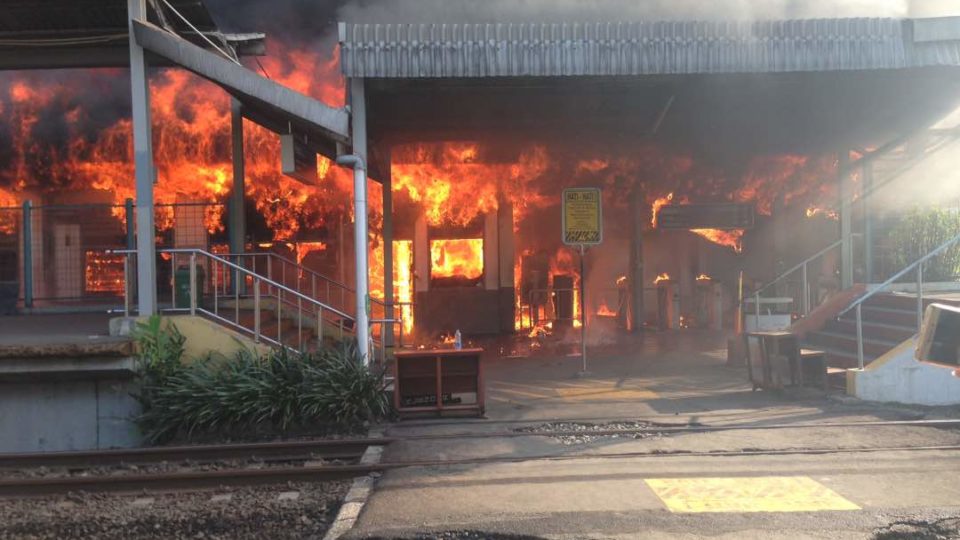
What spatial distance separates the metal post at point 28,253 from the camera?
1105 centimetres

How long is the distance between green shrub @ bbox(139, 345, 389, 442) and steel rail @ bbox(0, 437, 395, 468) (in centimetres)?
54

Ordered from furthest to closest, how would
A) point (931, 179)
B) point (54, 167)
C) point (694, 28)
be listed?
point (54, 167) → point (931, 179) → point (694, 28)

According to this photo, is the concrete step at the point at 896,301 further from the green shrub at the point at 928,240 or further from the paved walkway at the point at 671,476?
the paved walkway at the point at 671,476

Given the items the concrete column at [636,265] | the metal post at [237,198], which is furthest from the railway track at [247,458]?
the concrete column at [636,265]

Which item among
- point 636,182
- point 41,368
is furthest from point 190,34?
point 636,182

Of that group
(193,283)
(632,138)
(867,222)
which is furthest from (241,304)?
(867,222)

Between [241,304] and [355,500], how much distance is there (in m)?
6.48

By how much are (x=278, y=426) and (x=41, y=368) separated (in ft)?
9.35

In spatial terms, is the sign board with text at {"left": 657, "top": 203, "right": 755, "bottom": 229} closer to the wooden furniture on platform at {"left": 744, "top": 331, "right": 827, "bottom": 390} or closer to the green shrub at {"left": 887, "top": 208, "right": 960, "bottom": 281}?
the green shrub at {"left": 887, "top": 208, "right": 960, "bottom": 281}

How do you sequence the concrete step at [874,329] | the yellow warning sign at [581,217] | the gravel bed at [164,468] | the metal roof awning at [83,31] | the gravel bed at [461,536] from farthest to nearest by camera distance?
the yellow warning sign at [581,217] → the metal roof awning at [83,31] → the concrete step at [874,329] → the gravel bed at [164,468] → the gravel bed at [461,536]

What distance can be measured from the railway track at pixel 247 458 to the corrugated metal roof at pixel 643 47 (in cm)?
482

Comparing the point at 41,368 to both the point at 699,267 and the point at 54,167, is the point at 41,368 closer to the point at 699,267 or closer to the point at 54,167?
the point at 54,167

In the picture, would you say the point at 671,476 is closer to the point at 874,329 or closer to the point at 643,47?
the point at 643,47

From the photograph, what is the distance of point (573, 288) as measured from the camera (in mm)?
18250
